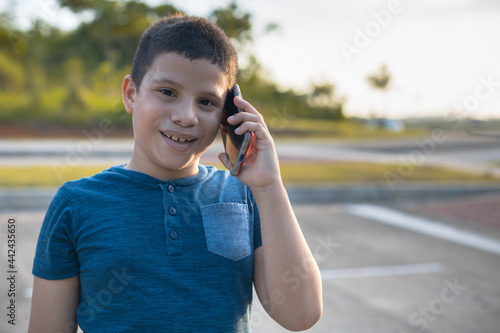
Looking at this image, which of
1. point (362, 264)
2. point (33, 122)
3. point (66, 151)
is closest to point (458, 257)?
point (362, 264)

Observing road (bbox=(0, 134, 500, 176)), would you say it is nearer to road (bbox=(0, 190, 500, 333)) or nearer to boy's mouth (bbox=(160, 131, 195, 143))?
road (bbox=(0, 190, 500, 333))

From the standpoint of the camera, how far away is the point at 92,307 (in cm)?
130

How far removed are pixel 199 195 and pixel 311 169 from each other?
1080cm

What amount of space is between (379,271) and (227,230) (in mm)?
4309

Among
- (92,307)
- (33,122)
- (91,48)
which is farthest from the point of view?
(91,48)

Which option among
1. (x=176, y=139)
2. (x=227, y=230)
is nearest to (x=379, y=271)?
(x=227, y=230)

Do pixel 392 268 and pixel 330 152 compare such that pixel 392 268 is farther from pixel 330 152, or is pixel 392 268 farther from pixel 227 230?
pixel 330 152

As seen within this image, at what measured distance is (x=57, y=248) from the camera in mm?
1291

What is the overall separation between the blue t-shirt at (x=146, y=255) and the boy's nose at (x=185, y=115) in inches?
7.0

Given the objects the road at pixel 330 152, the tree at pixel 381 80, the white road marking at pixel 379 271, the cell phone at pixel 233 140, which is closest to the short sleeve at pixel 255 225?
the cell phone at pixel 233 140

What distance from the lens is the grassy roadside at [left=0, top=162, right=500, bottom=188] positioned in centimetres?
872

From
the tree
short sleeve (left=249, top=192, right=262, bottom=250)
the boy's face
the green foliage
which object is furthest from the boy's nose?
the tree

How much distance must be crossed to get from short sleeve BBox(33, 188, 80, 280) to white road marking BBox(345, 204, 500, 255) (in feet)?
A: 20.2

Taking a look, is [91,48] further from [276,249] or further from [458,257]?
[276,249]
